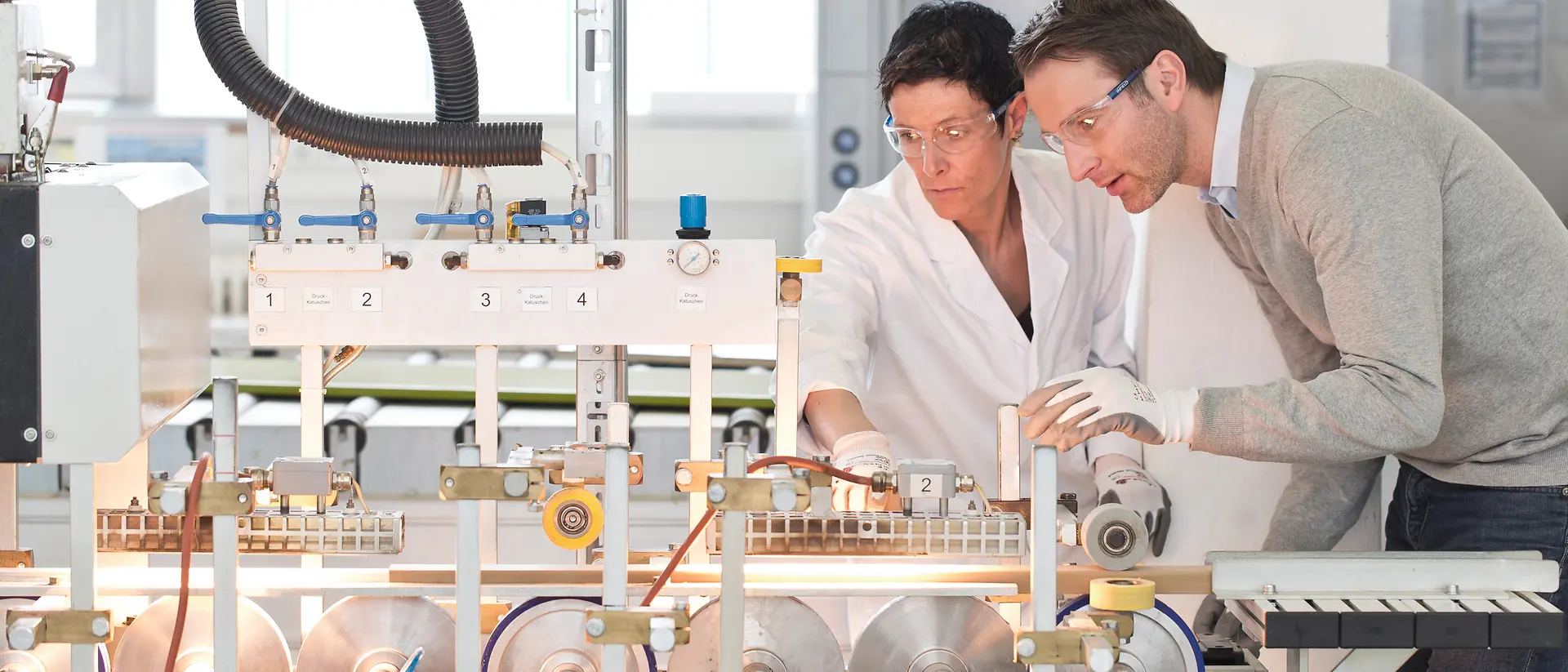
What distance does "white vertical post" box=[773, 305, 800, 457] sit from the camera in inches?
57.1

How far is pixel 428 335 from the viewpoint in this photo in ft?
4.72

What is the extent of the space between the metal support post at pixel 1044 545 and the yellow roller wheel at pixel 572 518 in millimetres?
434

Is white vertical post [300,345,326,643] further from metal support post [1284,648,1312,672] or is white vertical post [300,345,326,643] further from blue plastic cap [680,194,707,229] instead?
metal support post [1284,648,1312,672]

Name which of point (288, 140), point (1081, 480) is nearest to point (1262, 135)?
point (1081, 480)

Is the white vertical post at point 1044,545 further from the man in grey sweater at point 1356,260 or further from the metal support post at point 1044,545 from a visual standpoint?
the man in grey sweater at point 1356,260

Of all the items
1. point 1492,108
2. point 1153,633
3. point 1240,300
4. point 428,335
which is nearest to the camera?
point 1153,633

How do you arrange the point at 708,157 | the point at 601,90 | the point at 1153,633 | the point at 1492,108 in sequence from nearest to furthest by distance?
1. the point at 1153,633
2. the point at 601,90
3. the point at 1492,108
4. the point at 708,157

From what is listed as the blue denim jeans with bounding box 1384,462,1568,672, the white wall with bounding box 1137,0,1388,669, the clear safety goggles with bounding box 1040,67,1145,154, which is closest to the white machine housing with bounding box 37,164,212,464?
the clear safety goggles with bounding box 1040,67,1145,154

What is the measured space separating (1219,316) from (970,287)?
0.36m

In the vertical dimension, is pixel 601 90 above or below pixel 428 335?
above

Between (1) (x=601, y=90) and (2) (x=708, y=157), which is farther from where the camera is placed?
(2) (x=708, y=157)

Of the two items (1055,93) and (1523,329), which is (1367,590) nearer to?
(1523,329)

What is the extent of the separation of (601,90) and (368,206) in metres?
0.34

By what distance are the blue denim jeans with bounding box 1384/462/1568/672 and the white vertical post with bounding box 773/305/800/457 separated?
2.56 feet
